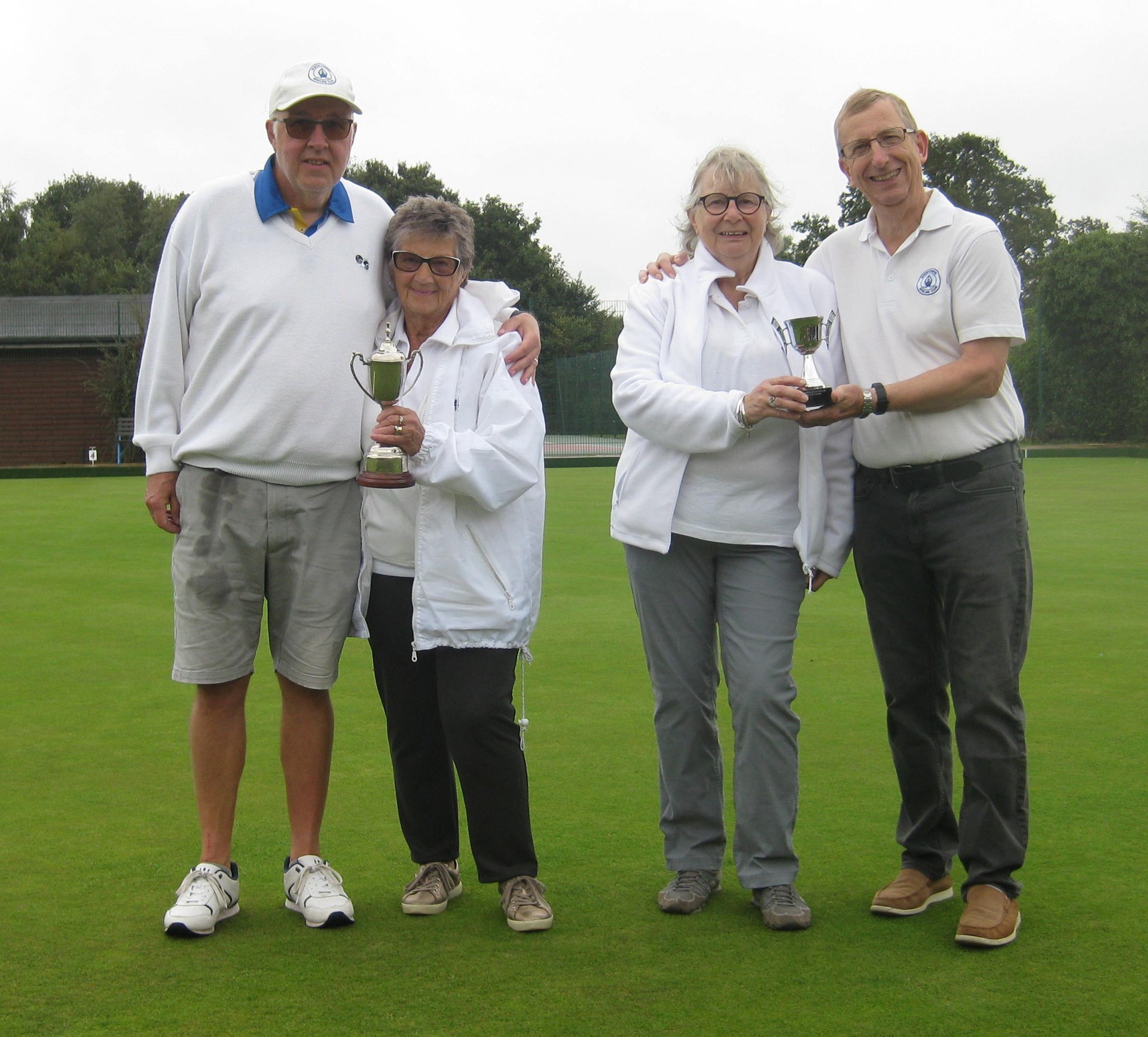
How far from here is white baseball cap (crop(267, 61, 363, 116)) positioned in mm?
3246

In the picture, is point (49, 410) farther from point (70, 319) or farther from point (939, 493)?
point (939, 493)

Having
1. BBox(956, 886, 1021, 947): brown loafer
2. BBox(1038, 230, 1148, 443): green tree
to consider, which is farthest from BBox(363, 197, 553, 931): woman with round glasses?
BBox(1038, 230, 1148, 443): green tree

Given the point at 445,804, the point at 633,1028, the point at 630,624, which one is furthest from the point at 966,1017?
the point at 630,624

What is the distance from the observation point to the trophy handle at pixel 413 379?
335cm

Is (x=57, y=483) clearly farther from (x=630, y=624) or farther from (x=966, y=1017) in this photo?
(x=966, y=1017)

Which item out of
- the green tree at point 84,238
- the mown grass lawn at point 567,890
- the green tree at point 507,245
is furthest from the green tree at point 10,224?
the mown grass lawn at point 567,890

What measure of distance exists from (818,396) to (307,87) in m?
1.44

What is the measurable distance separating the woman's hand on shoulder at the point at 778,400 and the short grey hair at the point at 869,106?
2.38 feet

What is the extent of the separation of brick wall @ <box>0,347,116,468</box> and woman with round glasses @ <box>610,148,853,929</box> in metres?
30.4

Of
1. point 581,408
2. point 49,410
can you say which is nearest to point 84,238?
point 49,410

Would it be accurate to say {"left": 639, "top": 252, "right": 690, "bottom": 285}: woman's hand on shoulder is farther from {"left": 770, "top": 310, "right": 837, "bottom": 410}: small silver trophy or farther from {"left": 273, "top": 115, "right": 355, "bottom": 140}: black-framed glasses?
{"left": 273, "top": 115, "right": 355, "bottom": 140}: black-framed glasses

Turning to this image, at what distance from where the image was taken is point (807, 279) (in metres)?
3.50

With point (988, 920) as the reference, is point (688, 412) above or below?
above

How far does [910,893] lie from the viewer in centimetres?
334
